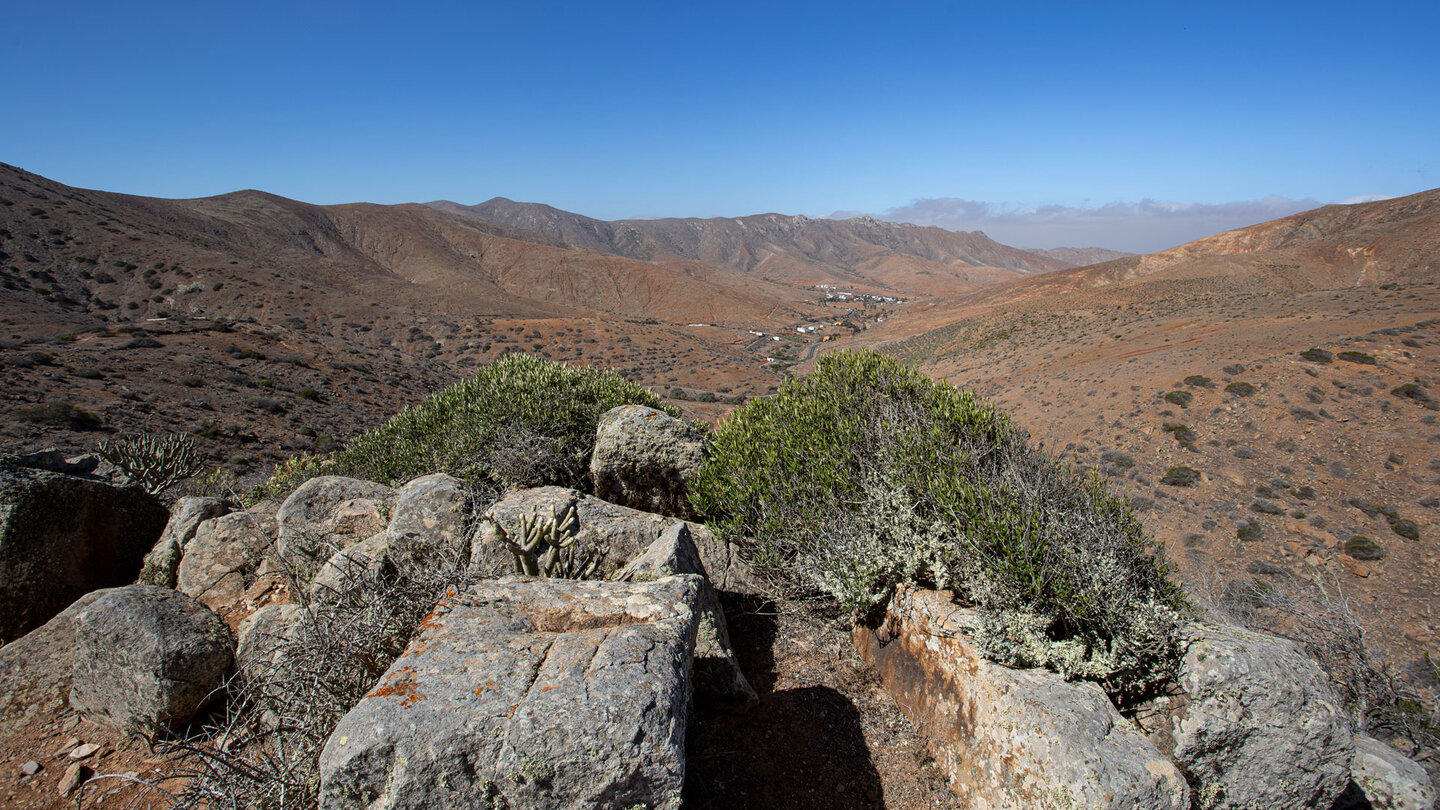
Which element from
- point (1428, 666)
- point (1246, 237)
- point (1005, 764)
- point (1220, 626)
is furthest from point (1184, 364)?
point (1246, 237)

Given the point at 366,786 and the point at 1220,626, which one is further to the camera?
the point at 1220,626

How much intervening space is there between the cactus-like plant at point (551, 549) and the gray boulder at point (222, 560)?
2.90 meters

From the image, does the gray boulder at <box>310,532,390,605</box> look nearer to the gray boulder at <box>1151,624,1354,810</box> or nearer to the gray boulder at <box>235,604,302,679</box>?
the gray boulder at <box>235,604,302,679</box>

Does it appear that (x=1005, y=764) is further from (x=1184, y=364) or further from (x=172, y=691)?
(x=1184, y=364)

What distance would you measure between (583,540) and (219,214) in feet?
329

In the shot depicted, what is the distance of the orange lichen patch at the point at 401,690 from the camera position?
254 centimetres

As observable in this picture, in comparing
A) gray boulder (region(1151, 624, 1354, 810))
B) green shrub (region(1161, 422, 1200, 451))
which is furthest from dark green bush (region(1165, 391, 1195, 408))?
gray boulder (region(1151, 624, 1354, 810))

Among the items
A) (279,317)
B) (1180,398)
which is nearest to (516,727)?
(1180,398)

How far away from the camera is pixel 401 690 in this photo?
2.58m

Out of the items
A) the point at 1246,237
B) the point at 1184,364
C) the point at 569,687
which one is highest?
the point at 1246,237

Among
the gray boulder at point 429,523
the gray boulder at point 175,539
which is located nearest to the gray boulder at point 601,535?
the gray boulder at point 429,523

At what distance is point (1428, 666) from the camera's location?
9.17 m

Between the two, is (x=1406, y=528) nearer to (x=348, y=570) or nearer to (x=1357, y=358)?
(x=1357, y=358)

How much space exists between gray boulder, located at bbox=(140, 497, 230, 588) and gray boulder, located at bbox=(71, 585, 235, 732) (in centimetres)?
161
